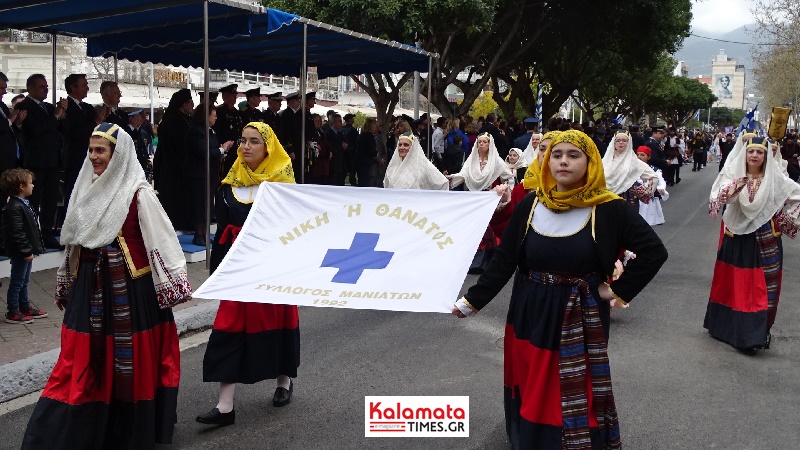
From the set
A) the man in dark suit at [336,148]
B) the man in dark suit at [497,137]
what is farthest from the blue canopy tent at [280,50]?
the man in dark suit at [497,137]

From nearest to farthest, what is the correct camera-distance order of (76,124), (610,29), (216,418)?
(216,418) → (76,124) → (610,29)

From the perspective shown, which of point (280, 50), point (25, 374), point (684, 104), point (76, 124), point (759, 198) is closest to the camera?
point (25, 374)

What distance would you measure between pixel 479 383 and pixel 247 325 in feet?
5.78

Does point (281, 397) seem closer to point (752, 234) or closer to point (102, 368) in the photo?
point (102, 368)

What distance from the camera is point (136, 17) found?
31.7ft

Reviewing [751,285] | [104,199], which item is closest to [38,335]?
[104,199]

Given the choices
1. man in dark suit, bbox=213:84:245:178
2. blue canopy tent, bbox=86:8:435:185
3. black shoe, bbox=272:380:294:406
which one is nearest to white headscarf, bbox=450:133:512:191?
blue canopy tent, bbox=86:8:435:185

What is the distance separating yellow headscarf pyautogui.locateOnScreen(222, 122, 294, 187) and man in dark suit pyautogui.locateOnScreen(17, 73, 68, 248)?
463 centimetres

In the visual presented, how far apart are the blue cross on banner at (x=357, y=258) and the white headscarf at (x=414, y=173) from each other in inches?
151

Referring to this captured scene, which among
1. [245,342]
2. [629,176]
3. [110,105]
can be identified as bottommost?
[245,342]

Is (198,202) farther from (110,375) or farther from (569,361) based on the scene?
(569,361)

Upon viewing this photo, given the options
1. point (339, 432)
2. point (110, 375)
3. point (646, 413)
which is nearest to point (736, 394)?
point (646, 413)

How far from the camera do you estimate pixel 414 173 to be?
840 cm

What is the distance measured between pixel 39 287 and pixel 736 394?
6394mm
